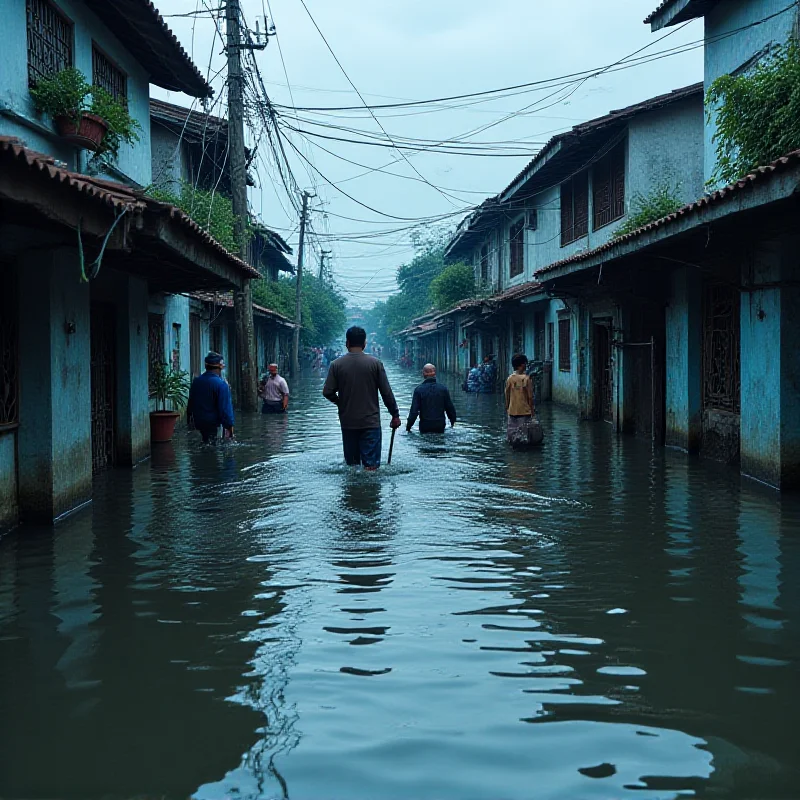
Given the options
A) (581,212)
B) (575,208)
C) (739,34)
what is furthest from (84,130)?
(575,208)

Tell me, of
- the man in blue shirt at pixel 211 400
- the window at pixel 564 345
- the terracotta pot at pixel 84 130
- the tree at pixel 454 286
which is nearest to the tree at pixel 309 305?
the tree at pixel 454 286

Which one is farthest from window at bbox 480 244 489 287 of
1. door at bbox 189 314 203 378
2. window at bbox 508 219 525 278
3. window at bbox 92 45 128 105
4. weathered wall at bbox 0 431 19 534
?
weathered wall at bbox 0 431 19 534

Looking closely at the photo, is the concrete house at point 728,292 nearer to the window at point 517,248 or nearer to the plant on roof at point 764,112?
the plant on roof at point 764,112

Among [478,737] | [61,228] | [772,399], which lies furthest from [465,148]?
[478,737]

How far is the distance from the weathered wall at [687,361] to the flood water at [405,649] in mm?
4045

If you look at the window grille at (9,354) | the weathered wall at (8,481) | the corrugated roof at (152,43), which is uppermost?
the corrugated roof at (152,43)

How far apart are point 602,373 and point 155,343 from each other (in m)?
9.27

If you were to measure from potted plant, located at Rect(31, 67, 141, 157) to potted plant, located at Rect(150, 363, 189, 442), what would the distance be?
4.50 meters

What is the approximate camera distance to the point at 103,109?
37.5 feet

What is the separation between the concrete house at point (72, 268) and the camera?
275 inches

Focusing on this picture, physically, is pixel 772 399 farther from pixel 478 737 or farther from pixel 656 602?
pixel 478 737

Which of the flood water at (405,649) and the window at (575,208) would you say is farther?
the window at (575,208)

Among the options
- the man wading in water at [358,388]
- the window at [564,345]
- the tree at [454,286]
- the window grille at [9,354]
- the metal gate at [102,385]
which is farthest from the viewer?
the tree at [454,286]

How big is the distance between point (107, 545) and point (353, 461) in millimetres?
3781
